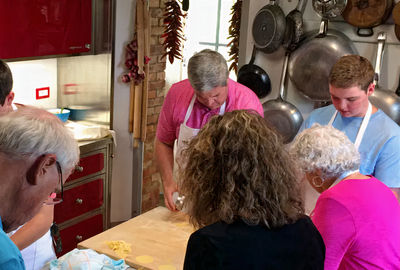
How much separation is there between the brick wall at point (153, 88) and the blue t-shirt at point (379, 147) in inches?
94.2

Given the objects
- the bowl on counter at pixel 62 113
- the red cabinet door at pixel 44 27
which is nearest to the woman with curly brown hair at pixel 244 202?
the red cabinet door at pixel 44 27

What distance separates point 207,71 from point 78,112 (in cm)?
211

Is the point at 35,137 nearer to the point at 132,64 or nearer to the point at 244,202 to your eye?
the point at 244,202

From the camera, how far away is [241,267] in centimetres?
150

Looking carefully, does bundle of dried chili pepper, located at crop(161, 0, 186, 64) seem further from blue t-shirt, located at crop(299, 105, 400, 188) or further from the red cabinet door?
blue t-shirt, located at crop(299, 105, 400, 188)

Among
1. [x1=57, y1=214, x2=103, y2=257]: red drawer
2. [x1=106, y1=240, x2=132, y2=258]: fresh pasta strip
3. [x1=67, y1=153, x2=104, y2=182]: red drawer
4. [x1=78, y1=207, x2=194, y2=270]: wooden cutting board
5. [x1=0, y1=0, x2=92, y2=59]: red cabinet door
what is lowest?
[x1=57, y1=214, x2=103, y2=257]: red drawer

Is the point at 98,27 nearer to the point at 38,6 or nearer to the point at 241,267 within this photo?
the point at 38,6

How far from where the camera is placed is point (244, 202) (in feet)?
5.04

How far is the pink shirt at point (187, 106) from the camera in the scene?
9.84 feet

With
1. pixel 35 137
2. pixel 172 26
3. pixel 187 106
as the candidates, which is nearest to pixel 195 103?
pixel 187 106

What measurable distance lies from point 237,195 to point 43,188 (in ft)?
1.74

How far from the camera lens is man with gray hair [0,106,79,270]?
139cm

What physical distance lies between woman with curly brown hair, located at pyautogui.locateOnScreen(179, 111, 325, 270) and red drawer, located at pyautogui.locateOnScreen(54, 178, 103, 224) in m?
2.55

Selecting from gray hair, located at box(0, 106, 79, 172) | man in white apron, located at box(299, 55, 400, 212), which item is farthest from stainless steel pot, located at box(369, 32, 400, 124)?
gray hair, located at box(0, 106, 79, 172)
